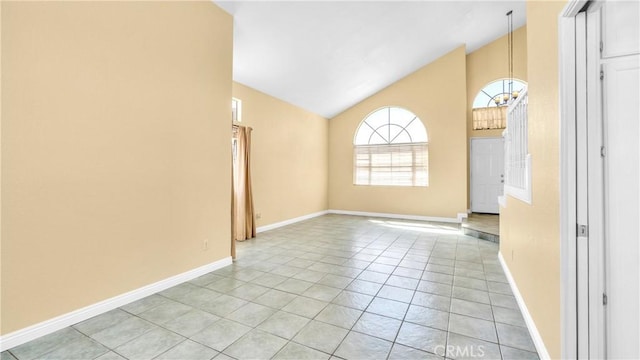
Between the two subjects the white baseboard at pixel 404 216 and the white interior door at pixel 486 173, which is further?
the white interior door at pixel 486 173

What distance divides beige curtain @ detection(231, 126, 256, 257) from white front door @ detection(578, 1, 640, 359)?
14.9ft

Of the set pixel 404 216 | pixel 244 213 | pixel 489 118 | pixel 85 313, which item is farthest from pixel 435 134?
pixel 85 313

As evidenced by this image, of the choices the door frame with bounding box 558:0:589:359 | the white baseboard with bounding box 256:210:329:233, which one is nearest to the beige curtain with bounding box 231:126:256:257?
the white baseboard with bounding box 256:210:329:233

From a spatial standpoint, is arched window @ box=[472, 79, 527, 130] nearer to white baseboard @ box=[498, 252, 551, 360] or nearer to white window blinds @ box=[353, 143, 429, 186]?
white window blinds @ box=[353, 143, 429, 186]

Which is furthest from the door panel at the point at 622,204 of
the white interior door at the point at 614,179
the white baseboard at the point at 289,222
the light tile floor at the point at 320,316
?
the white baseboard at the point at 289,222

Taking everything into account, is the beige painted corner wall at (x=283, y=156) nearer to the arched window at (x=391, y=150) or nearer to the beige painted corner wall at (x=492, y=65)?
the arched window at (x=391, y=150)

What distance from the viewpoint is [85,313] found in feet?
7.23

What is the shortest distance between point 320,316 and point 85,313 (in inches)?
75.4

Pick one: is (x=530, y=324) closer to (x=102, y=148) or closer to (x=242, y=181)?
(x=102, y=148)

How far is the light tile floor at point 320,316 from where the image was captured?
1.82 m

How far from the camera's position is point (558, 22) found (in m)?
1.43

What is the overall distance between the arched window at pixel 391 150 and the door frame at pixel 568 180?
5.87 m

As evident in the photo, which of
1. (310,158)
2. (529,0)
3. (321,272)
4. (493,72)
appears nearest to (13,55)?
(321,272)

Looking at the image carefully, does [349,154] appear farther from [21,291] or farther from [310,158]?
[21,291]
